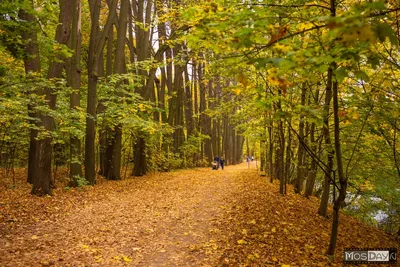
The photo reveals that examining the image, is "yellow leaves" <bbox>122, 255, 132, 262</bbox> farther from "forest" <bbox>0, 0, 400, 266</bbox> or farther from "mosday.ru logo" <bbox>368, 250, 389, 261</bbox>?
"mosday.ru logo" <bbox>368, 250, 389, 261</bbox>

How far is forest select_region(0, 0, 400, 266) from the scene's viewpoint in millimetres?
3396

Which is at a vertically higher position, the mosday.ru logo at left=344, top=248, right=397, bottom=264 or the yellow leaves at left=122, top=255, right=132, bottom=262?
the yellow leaves at left=122, top=255, right=132, bottom=262

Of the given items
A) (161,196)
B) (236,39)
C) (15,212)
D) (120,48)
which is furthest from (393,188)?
(120,48)

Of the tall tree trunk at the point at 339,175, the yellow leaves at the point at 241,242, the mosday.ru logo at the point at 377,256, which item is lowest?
the mosday.ru logo at the point at 377,256

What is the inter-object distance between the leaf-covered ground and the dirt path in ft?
0.06

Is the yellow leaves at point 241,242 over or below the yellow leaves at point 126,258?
over

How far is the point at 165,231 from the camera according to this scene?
6.78 metres

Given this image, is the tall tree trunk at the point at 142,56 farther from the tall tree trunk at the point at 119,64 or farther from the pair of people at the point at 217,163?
the pair of people at the point at 217,163

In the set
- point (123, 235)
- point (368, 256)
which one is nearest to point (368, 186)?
point (368, 256)

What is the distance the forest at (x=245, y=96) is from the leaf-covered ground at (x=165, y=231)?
0.16 m

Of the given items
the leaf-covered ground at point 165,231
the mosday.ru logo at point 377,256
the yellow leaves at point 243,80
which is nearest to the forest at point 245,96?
the yellow leaves at point 243,80

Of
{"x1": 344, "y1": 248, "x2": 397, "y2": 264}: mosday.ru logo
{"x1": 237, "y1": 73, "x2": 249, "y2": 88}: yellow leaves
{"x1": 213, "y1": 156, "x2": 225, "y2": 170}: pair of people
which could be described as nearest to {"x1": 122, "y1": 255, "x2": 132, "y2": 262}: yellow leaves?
{"x1": 237, "y1": 73, "x2": 249, "y2": 88}: yellow leaves

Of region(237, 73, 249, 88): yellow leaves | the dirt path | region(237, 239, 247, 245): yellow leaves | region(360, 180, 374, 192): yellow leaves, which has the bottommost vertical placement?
the dirt path

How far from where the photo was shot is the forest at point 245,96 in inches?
134
